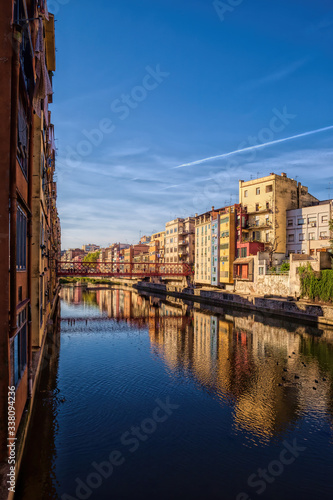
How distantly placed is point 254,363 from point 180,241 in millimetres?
68508

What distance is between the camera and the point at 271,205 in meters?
55.8

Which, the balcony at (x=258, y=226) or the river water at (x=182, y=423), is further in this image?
the balcony at (x=258, y=226)

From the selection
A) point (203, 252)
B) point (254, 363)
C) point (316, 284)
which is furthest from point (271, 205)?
point (254, 363)

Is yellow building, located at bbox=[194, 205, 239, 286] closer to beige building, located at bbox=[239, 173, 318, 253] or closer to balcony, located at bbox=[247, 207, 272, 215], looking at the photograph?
beige building, located at bbox=[239, 173, 318, 253]

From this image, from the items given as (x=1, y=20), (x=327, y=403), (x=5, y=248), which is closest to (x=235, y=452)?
(x=327, y=403)

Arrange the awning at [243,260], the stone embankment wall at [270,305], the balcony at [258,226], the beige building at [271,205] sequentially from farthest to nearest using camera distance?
1. the balcony at [258,226]
2. the beige building at [271,205]
3. the awning at [243,260]
4. the stone embankment wall at [270,305]

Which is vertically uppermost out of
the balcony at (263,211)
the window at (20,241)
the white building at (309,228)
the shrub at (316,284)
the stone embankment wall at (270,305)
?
the balcony at (263,211)

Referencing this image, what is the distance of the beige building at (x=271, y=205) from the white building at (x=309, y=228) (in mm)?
1245

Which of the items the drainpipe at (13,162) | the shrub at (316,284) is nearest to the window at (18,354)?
the drainpipe at (13,162)

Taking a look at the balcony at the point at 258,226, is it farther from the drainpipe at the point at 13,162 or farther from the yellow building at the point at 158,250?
the drainpipe at the point at 13,162

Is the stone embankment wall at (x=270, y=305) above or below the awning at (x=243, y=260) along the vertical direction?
below

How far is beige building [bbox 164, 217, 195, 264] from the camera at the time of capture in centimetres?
8688

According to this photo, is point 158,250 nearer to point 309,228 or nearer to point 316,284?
point 309,228

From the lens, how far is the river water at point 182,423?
386 inches
